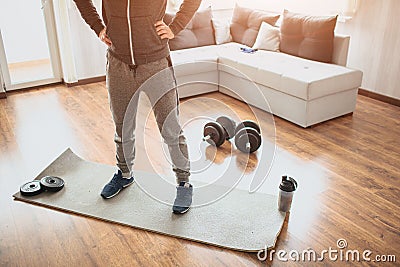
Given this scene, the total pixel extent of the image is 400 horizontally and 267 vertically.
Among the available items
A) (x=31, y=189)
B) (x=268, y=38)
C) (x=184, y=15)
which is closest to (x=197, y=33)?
(x=268, y=38)

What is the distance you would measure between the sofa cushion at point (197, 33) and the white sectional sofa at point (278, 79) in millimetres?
126

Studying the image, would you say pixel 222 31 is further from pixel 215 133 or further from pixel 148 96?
pixel 148 96

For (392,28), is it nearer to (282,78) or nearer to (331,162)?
(282,78)

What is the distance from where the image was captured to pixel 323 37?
134 inches

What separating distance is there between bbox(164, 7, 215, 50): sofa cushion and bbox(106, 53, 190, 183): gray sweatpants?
2.24 m

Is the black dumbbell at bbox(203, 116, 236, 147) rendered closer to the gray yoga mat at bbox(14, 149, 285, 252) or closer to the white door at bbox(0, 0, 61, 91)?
the gray yoga mat at bbox(14, 149, 285, 252)

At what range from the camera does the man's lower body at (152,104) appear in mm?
1869

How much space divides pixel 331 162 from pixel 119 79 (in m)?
1.56

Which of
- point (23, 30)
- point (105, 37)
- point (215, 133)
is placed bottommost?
point (215, 133)

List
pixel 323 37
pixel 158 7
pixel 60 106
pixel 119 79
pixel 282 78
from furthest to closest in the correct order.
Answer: pixel 60 106 < pixel 323 37 < pixel 282 78 < pixel 119 79 < pixel 158 7

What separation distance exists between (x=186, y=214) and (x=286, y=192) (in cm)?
55

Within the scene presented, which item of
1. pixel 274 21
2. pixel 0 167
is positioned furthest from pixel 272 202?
pixel 274 21

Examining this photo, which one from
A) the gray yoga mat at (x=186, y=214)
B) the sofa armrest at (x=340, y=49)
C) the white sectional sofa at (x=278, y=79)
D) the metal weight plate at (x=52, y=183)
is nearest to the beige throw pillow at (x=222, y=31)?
the white sectional sofa at (x=278, y=79)

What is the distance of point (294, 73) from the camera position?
3178 mm
